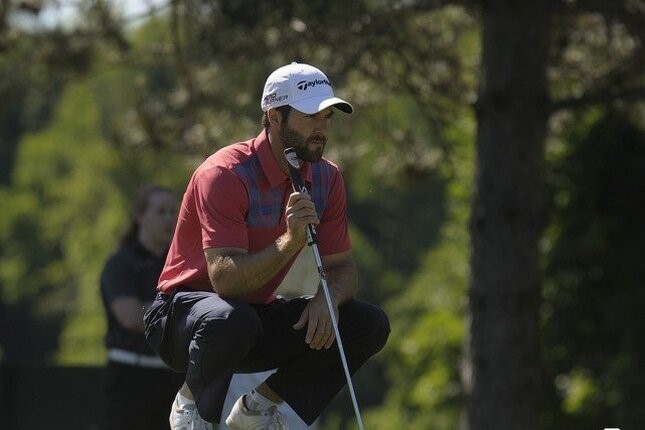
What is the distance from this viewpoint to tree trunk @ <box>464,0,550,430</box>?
37.9 feet

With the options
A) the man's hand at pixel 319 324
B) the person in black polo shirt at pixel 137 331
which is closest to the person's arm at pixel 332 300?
the man's hand at pixel 319 324

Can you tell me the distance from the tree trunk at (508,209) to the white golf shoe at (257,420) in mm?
5760

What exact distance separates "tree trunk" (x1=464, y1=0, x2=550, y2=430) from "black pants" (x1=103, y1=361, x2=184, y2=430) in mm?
4128

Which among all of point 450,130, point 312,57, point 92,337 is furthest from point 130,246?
point 92,337

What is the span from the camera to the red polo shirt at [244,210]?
19.0 feet

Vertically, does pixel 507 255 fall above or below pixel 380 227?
above

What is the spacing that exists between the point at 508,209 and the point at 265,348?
580 cm

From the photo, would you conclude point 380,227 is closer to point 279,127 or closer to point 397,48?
point 397,48

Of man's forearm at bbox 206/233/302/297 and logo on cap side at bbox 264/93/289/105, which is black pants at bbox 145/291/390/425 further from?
logo on cap side at bbox 264/93/289/105

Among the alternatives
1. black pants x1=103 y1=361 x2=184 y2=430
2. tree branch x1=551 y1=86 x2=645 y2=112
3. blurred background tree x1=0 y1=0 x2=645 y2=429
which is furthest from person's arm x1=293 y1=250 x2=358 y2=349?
tree branch x1=551 y1=86 x2=645 y2=112

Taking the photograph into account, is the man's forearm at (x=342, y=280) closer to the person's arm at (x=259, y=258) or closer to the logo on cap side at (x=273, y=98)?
the person's arm at (x=259, y=258)

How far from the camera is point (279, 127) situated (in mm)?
5969

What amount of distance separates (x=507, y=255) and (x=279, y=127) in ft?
19.1

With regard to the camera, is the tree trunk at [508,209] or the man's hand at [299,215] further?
the tree trunk at [508,209]
